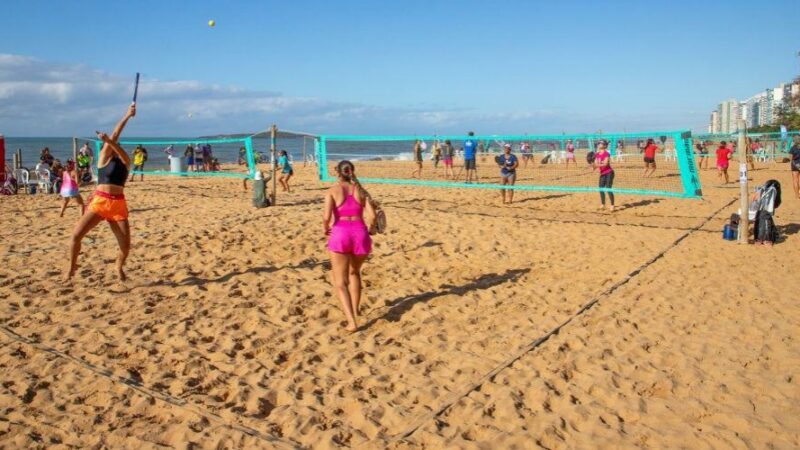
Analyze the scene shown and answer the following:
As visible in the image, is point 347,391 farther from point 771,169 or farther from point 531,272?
point 771,169

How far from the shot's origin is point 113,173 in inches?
246

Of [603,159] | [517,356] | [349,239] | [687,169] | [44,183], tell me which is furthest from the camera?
[44,183]

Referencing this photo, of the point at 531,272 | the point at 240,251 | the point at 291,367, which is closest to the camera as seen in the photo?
the point at 291,367

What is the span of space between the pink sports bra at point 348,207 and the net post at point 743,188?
612 cm

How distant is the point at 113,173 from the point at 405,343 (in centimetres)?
353

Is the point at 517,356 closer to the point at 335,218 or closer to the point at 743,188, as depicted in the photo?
the point at 335,218

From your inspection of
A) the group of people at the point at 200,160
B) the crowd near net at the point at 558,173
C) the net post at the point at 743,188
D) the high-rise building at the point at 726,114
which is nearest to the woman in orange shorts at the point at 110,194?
the crowd near net at the point at 558,173

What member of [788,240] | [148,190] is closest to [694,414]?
[788,240]

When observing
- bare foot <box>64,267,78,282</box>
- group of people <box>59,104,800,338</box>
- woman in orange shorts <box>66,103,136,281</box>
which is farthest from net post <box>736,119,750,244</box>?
bare foot <box>64,267,78,282</box>

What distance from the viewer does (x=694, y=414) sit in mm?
3801

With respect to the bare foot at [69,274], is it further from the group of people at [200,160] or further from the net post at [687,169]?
the group of people at [200,160]

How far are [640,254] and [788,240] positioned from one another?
2.76 meters

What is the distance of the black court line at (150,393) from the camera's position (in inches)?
138

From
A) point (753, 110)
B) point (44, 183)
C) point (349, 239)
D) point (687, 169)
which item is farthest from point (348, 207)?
point (753, 110)
